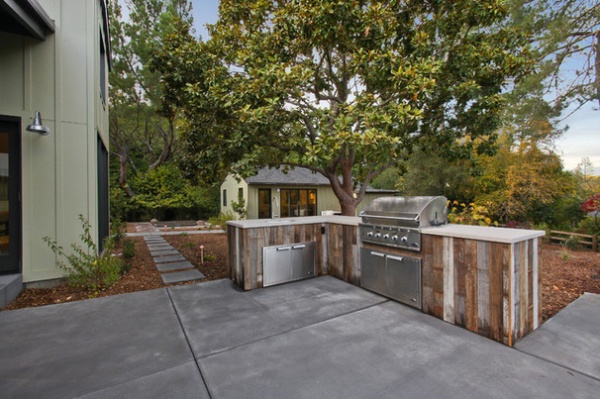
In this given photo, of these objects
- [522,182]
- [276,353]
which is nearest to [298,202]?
[522,182]

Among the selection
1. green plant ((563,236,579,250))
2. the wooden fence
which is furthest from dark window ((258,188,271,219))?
green plant ((563,236,579,250))

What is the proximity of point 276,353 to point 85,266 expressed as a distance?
12.4 feet

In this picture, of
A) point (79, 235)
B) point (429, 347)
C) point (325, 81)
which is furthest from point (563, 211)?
point (79, 235)

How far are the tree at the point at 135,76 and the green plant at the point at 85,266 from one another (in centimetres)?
Result: 1210

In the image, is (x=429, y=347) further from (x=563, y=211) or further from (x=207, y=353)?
(x=563, y=211)

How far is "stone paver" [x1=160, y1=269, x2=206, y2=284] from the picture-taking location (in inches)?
197

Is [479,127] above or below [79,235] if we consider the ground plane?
above

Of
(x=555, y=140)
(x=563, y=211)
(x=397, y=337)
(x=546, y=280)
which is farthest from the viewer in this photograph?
(x=563, y=211)

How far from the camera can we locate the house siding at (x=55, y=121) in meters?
4.26

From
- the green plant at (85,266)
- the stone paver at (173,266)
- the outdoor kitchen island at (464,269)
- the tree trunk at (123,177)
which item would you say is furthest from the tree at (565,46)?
the tree trunk at (123,177)

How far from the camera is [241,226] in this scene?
4.43 metres

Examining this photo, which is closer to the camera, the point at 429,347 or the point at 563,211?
the point at 429,347

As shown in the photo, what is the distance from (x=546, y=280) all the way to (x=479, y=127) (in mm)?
2974

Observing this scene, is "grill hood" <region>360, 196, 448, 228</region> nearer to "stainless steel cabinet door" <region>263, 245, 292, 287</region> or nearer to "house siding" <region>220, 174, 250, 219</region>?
"stainless steel cabinet door" <region>263, 245, 292, 287</region>
